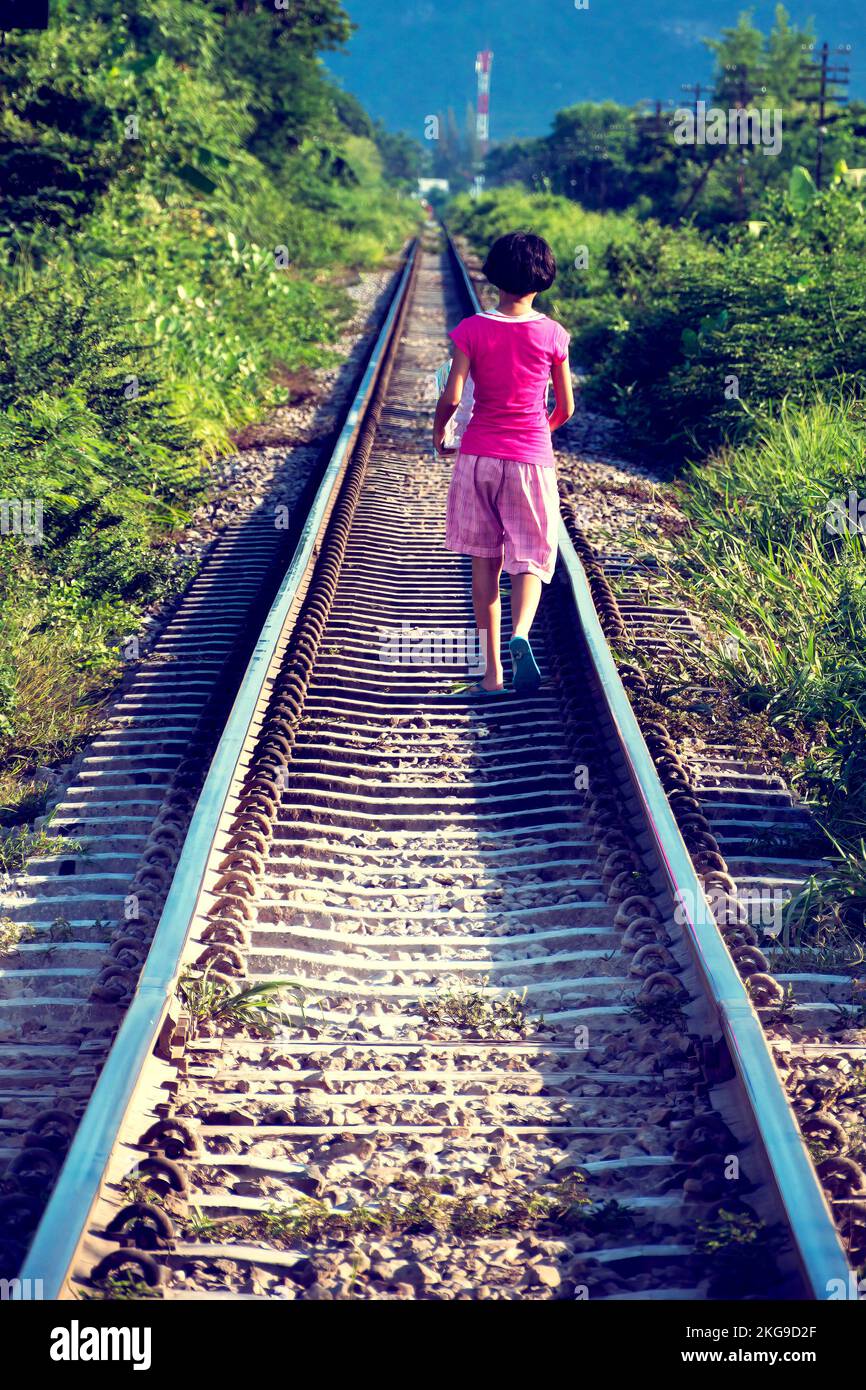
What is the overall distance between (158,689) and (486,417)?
Answer: 6.20 ft

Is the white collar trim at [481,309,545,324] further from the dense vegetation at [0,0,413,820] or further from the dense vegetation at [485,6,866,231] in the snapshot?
the dense vegetation at [485,6,866,231]

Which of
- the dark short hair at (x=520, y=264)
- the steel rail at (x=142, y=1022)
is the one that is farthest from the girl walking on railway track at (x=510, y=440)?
the steel rail at (x=142, y=1022)

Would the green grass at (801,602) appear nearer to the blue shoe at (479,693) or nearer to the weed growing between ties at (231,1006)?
the blue shoe at (479,693)

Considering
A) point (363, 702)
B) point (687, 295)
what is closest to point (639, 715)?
point (363, 702)

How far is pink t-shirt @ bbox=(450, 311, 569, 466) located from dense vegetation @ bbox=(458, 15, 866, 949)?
143 cm

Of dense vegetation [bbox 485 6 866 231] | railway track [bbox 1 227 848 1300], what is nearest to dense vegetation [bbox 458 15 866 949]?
railway track [bbox 1 227 848 1300]

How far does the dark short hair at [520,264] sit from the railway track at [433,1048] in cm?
155

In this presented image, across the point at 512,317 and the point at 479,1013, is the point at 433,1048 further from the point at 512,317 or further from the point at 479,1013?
the point at 512,317

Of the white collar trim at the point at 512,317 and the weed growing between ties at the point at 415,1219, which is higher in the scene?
the white collar trim at the point at 512,317

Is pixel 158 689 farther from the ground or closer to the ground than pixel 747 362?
closer to the ground

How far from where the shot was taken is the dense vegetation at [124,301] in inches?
250

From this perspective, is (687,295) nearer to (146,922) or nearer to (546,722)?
(546,722)

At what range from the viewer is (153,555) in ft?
23.7

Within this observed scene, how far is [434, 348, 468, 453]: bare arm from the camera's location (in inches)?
185
